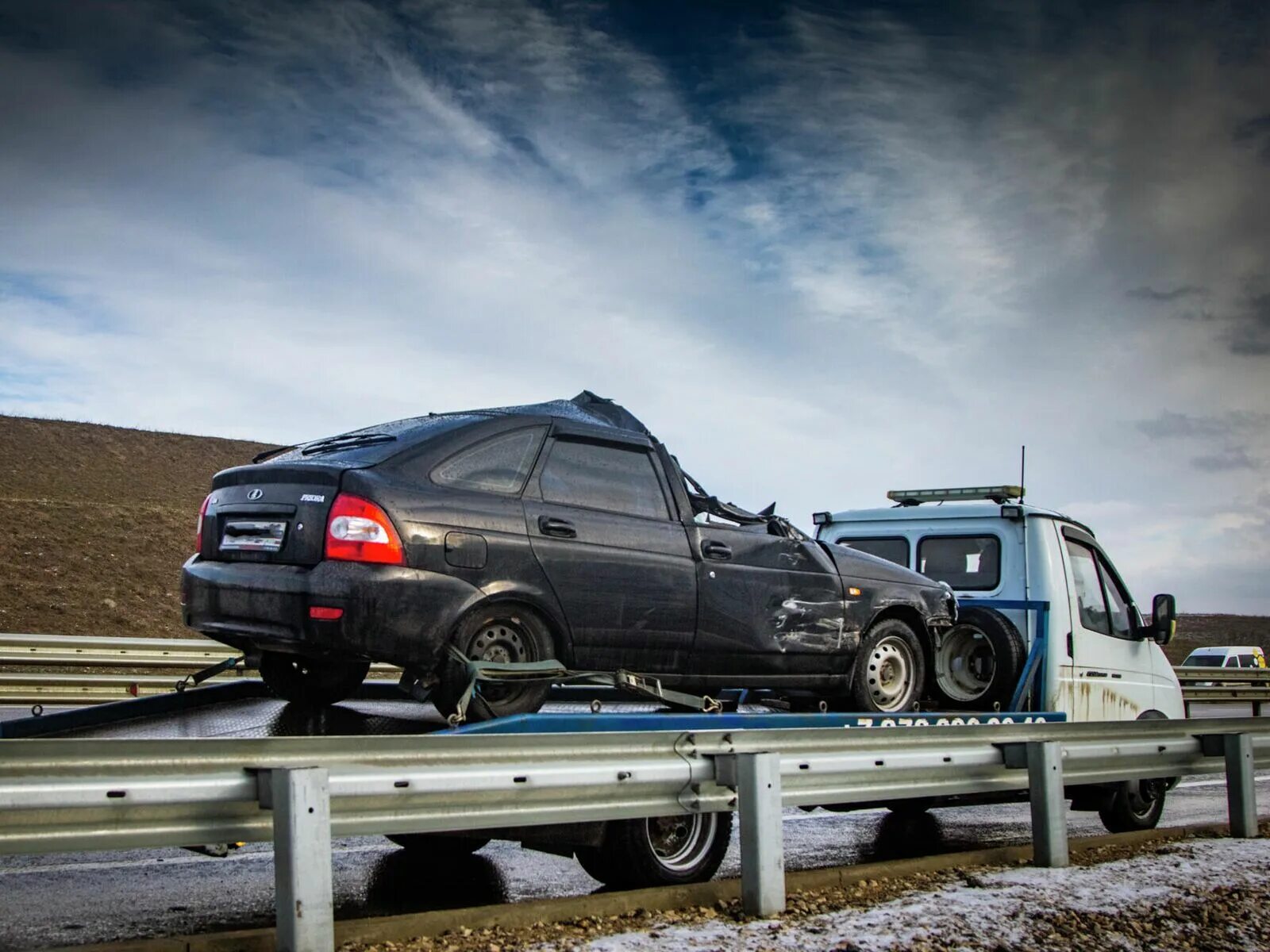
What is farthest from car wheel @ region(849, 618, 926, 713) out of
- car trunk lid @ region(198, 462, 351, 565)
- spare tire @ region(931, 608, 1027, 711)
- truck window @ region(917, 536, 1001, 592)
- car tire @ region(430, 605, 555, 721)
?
car trunk lid @ region(198, 462, 351, 565)

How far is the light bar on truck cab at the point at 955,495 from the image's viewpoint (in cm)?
922

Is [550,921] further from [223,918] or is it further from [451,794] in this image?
[223,918]

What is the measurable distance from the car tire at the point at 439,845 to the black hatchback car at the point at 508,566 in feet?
2.95

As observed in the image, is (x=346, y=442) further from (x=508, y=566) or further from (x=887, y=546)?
(x=887, y=546)

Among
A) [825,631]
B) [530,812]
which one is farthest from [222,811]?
[825,631]

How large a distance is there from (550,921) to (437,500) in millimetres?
1838

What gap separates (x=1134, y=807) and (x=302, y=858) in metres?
6.48

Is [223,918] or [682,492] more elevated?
[682,492]

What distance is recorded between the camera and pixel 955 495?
955 centimetres

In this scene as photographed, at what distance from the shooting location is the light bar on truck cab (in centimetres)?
922

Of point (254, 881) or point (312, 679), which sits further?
point (254, 881)

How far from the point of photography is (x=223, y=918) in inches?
229

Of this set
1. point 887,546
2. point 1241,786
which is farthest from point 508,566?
point 1241,786

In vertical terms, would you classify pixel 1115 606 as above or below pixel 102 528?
below
